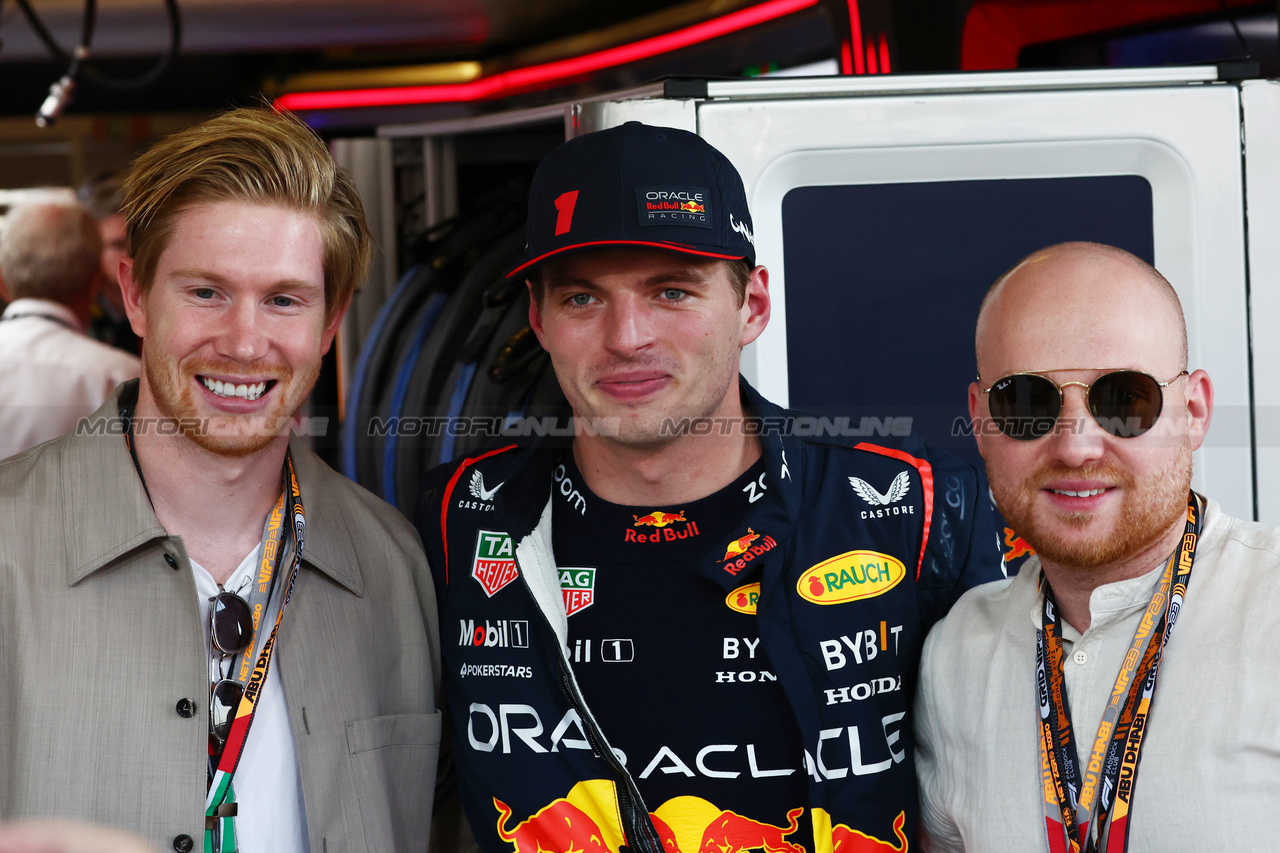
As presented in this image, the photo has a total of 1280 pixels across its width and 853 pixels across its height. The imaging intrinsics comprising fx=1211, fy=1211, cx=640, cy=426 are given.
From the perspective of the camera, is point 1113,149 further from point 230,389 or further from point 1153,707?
point 230,389

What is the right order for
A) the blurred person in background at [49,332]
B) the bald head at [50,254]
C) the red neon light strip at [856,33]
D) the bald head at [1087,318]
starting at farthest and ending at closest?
the bald head at [50,254]
the blurred person in background at [49,332]
the red neon light strip at [856,33]
the bald head at [1087,318]

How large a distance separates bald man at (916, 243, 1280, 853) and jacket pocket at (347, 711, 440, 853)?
83cm

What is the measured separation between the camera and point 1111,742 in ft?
4.79

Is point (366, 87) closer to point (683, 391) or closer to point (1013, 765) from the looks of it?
point (683, 391)

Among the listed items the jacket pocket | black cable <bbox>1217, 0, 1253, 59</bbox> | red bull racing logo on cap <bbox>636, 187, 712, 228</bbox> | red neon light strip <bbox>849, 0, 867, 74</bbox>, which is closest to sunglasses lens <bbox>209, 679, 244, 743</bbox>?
the jacket pocket

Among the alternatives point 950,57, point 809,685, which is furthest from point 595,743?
point 950,57

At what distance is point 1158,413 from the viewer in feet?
4.86

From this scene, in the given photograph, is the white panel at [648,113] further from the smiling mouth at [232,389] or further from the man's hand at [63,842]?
the man's hand at [63,842]

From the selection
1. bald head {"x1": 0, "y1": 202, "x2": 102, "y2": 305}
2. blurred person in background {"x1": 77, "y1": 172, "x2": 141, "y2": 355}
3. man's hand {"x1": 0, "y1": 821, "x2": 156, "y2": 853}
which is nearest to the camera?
man's hand {"x1": 0, "y1": 821, "x2": 156, "y2": 853}

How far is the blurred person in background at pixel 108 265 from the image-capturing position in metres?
4.82

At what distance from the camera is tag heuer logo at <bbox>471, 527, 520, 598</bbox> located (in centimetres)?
181

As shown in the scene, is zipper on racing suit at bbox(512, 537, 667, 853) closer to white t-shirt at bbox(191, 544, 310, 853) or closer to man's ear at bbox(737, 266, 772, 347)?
white t-shirt at bbox(191, 544, 310, 853)

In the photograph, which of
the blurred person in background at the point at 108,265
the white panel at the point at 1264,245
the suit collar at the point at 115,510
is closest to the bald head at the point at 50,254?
the blurred person in background at the point at 108,265

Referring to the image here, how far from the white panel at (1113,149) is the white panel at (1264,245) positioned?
17 millimetres
